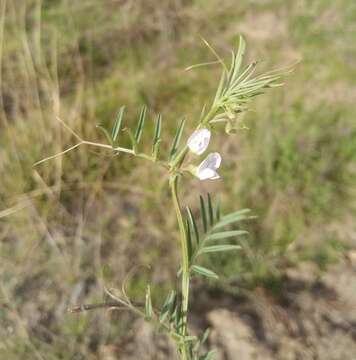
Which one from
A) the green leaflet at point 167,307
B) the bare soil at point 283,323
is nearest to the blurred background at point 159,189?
the bare soil at point 283,323

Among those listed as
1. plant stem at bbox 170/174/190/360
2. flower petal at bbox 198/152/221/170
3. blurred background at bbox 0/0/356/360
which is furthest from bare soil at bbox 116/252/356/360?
flower petal at bbox 198/152/221/170

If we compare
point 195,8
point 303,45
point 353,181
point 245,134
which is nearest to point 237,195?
point 245,134

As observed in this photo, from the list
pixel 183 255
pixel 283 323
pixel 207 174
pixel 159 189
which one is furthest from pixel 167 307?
pixel 159 189

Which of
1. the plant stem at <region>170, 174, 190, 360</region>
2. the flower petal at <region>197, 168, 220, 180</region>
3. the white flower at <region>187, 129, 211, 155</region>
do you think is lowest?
the plant stem at <region>170, 174, 190, 360</region>

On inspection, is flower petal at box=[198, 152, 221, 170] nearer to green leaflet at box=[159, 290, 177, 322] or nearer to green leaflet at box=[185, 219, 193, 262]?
green leaflet at box=[185, 219, 193, 262]

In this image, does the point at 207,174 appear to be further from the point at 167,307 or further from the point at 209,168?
the point at 167,307

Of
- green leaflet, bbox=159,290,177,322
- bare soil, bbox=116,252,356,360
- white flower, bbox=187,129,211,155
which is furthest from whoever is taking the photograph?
bare soil, bbox=116,252,356,360

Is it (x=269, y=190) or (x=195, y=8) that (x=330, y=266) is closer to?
(x=269, y=190)
